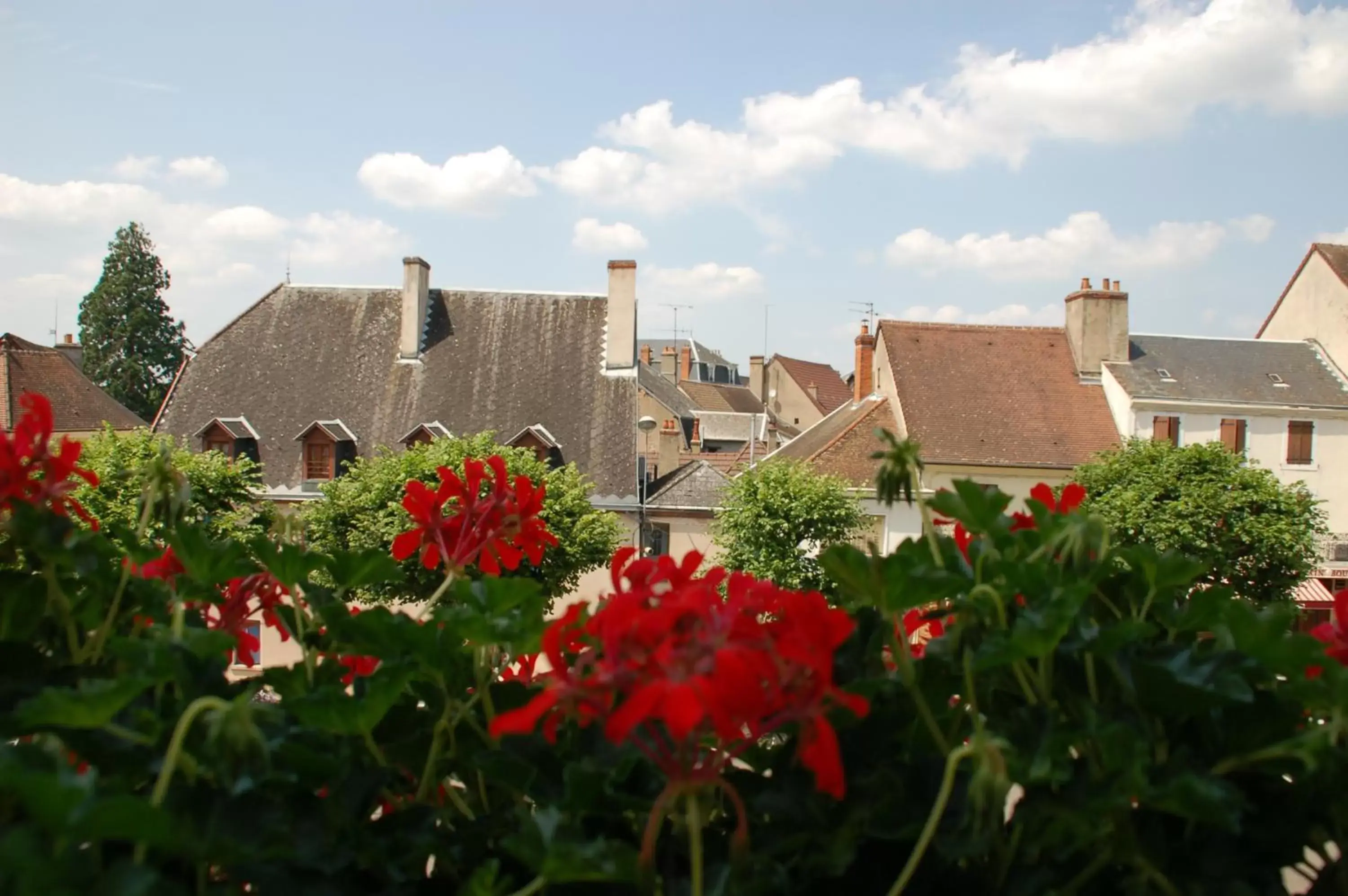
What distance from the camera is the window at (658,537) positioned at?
94.8 feet

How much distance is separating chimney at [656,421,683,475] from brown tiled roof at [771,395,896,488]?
106 inches

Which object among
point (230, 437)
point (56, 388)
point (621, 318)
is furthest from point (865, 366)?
point (56, 388)

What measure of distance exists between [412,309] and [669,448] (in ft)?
26.0

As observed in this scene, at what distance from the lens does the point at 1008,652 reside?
1328mm

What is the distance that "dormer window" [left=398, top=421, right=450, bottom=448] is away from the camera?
28719mm

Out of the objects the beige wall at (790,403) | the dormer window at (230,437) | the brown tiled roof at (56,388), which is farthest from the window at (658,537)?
the beige wall at (790,403)

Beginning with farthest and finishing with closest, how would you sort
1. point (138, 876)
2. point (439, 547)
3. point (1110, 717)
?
point (439, 547) → point (1110, 717) → point (138, 876)

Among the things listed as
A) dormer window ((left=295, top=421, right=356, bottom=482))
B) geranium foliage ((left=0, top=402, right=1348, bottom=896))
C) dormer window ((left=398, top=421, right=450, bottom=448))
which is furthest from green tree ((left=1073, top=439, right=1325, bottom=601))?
geranium foliage ((left=0, top=402, right=1348, bottom=896))

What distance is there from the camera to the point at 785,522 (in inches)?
991

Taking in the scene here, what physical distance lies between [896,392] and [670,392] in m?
23.9

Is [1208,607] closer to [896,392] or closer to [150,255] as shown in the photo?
[896,392]

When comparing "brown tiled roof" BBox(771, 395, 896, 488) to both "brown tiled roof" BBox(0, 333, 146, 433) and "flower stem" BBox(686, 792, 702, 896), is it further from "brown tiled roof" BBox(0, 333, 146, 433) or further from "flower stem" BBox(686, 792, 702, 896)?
"flower stem" BBox(686, 792, 702, 896)

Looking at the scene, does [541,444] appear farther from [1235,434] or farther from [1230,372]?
[1230,372]

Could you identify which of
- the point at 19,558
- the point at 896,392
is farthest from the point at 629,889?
the point at 896,392
